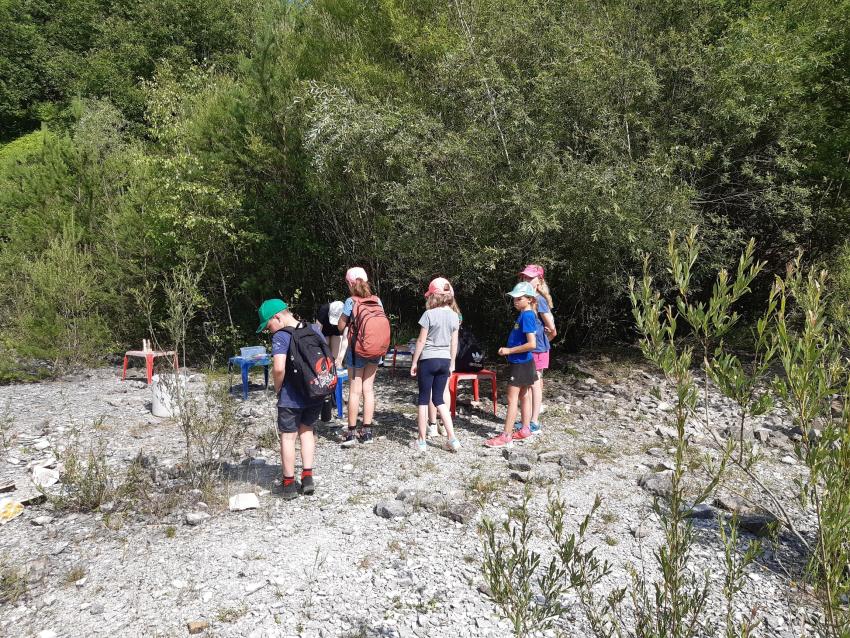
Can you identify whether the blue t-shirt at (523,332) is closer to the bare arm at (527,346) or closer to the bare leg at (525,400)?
the bare arm at (527,346)

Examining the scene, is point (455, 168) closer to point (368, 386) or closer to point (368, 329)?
point (368, 329)

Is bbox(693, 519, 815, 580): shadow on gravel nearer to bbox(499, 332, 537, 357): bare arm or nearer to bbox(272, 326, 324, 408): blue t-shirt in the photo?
bbox(499, 332, 537, 357): bare arm

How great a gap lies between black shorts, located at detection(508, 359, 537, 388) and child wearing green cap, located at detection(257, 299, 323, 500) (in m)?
2.19

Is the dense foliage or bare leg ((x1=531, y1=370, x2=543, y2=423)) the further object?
the dense foliage

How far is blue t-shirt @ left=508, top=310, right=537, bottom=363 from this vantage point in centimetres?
602

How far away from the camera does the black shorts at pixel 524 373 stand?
615 centimetres

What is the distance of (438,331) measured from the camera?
19.8 ft

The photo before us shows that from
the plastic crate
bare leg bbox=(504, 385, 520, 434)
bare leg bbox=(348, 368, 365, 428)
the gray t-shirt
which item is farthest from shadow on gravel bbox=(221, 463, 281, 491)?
the plastic crate

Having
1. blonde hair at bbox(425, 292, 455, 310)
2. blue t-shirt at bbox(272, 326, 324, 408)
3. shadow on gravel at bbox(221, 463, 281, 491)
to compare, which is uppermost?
blonde hair at bbox(425, 292, 455, 310)

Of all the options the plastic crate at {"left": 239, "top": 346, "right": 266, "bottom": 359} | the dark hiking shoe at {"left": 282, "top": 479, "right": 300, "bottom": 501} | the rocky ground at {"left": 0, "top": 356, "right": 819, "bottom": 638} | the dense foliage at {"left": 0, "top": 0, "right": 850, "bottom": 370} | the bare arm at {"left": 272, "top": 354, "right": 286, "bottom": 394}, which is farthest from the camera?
the plastic crate at {"left": 239, "top": 346, "right": 266, "bottom": 359}

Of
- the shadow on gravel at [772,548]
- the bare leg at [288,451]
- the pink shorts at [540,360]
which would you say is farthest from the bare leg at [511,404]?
the bare leg at [288,451]

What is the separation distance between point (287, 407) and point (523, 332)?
8.19ft

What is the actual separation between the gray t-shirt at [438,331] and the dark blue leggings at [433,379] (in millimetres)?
64

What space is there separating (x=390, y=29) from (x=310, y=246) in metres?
4.80
